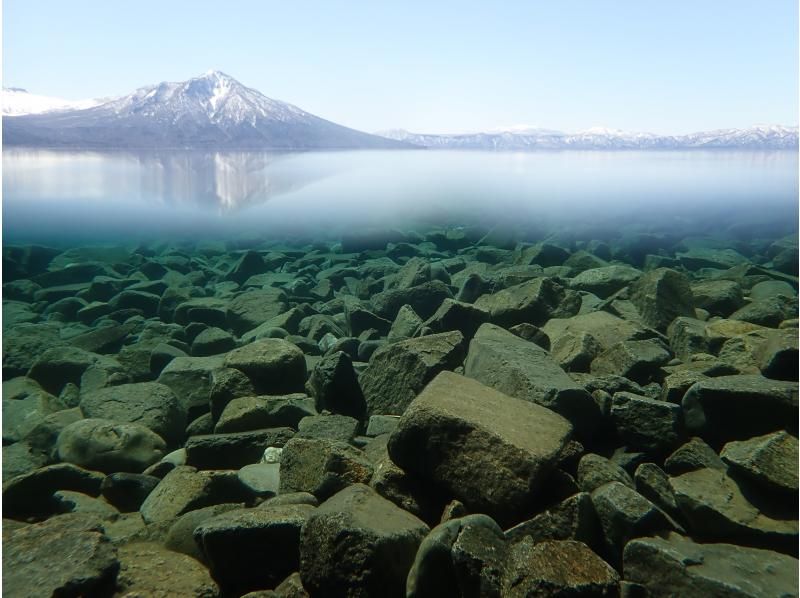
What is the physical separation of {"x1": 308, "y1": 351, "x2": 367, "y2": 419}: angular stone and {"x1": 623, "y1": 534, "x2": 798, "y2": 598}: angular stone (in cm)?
165

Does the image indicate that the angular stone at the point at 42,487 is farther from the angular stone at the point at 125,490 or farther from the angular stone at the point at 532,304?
the angular stone at the point at 532,304

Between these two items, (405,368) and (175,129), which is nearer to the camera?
(405,368)

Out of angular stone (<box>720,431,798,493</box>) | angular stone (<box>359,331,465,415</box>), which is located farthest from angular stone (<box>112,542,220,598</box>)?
angular stone (<box>720,431,798,493</box>)

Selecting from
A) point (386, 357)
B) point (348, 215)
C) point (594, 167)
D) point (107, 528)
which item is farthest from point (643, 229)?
point (107, 528)

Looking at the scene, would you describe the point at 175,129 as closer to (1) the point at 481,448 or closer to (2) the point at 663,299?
(2) the point at 663,299

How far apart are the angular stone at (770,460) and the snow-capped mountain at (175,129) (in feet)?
27.4

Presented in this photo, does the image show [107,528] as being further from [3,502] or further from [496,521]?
[496,521]

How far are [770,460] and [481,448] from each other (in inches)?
38.8

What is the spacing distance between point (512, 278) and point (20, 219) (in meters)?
10.4

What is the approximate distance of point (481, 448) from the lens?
172 centimetres

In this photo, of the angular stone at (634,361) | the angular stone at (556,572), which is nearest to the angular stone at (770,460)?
the angular stone at (556,572)

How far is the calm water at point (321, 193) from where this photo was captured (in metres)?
9.29

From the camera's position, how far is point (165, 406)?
9.79 ft

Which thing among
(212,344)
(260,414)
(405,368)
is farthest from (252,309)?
(405,368)
